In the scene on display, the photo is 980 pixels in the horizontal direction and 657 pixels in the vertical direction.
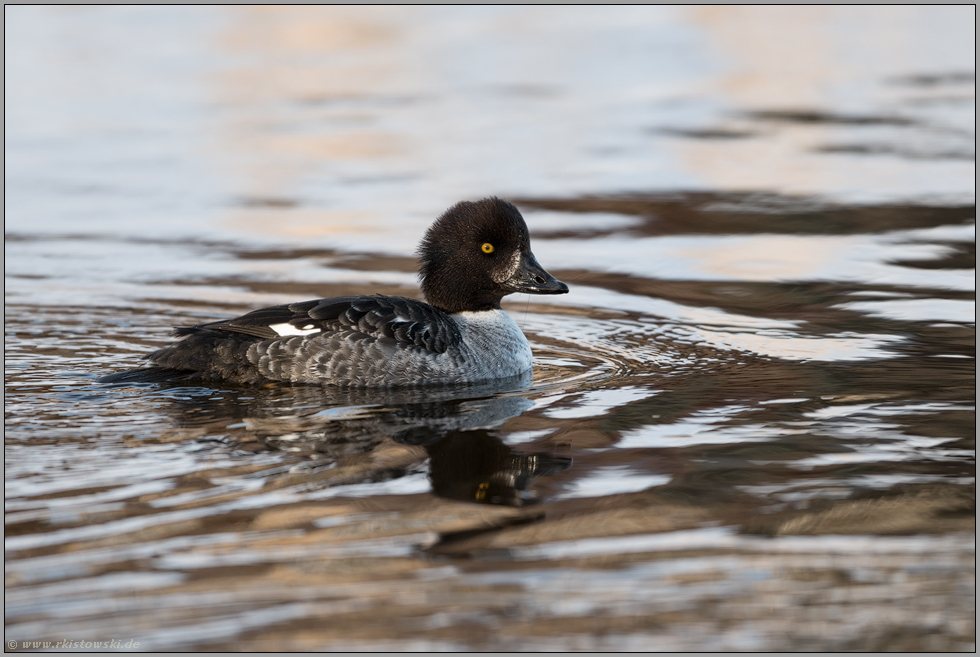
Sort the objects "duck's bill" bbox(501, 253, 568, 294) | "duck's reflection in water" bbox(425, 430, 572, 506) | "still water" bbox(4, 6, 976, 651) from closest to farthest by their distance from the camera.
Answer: "still water" bbox(4, 6, 976, 651) < "duck's reflection in water" bbox(425, 430, 572, 506) < "duck's bill" bbox(501, 253, 568, 294)

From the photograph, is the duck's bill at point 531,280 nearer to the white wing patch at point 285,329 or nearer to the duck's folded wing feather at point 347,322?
the duck's folded wing feather at point 347,322

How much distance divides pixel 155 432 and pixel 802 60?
18996mm

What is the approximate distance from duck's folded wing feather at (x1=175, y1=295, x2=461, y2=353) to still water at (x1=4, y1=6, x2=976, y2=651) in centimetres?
41

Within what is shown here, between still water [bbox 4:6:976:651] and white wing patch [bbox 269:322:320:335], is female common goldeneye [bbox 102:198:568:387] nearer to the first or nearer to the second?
white wing patch [bbox 269:322:320:335]

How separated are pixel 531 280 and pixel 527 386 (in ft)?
2.64

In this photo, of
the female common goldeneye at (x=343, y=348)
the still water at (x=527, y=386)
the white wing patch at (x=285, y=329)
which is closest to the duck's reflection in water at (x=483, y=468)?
the still water at (x=527, y=386)

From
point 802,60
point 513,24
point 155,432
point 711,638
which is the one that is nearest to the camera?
point 711,638

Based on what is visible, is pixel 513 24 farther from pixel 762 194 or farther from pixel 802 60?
pixel 762 194

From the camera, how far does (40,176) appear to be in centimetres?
1500

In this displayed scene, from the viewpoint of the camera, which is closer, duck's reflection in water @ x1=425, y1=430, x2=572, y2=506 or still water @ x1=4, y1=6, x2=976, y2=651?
still water @ x1=4, y1=6, x2=976, y2=651

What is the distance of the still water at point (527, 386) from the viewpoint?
194 inches

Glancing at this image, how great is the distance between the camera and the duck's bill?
335 inches

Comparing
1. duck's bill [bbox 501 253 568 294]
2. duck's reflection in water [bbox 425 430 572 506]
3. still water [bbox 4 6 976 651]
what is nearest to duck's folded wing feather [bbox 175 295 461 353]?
still water [bbox 4 6 976 651]

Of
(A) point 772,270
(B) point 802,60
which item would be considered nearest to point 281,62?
(B) point 802,60
